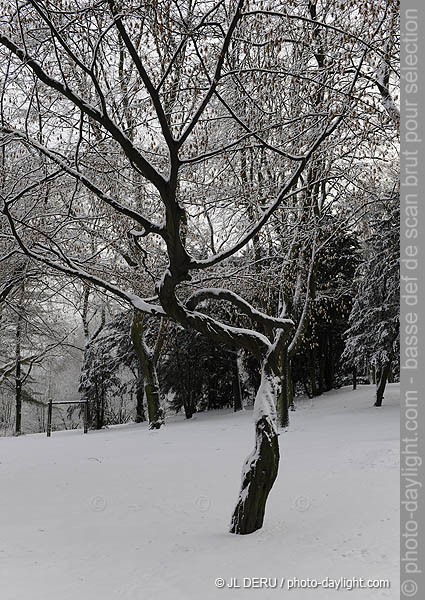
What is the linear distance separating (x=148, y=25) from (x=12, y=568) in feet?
15.8

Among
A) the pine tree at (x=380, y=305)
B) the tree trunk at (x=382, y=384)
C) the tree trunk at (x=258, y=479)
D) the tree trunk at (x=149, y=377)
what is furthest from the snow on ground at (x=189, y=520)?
the tree trunk at (x=149, y=377)

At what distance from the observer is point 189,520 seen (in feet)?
19.5

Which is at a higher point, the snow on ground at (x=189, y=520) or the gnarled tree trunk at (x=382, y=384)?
the gnarled tree trunk at (x=382, y=384)

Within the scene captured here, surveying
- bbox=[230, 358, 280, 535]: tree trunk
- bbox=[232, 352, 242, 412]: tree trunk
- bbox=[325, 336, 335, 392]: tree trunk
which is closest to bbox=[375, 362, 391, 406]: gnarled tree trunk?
bbox=[325, 336, 335, 392]: tree trunk

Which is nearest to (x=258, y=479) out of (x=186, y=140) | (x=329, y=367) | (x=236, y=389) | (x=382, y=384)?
(x=186, y=140)

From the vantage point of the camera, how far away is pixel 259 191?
23.1 ft

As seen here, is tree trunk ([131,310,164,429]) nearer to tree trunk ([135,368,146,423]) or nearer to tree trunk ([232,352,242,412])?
tree trunk ([232,352,242,412])

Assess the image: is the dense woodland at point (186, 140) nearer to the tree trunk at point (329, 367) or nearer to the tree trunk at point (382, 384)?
the tree trunk at point (382, 384)

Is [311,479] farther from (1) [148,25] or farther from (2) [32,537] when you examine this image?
(1) [148,25]

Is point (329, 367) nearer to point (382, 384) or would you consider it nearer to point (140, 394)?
point (382, 384)

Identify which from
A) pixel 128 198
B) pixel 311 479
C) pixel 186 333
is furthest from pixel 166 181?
pixel 186 333

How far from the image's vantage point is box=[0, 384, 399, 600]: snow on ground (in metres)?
4.08

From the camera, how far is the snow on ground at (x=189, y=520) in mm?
4082

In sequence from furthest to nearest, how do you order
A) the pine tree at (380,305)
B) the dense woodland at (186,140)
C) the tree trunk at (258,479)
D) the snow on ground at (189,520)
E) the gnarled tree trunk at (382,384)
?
the gnarled tree trunk at (382,384) → the pine tree at (380,305) → the tree trunk at (258,479) → the dense woodland at (186,140) → the snow on ground at (189,520)
